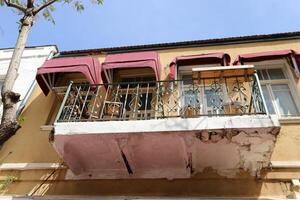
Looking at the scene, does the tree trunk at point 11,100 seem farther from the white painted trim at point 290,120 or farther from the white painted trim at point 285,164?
the white painted trim at point 290,120

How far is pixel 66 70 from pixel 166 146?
3.35 metres

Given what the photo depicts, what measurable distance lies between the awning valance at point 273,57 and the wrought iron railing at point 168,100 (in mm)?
759

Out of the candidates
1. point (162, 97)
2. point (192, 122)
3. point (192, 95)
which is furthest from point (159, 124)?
point (192, 95)

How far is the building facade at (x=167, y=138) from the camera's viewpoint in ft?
16.6

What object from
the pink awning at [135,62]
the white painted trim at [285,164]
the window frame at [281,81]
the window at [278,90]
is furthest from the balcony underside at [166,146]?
the pink awning at [135,62]

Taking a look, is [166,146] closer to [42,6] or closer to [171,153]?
[171,153]

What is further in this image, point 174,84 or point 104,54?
point 104,54

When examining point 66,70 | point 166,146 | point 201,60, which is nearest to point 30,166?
point 66,70

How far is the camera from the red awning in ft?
24.4

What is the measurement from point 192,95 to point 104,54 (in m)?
3.19

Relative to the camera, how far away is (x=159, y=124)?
197 inches

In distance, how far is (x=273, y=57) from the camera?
7.30 metres

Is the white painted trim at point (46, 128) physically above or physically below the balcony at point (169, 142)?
above

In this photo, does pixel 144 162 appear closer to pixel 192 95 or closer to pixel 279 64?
pixel 192 95
